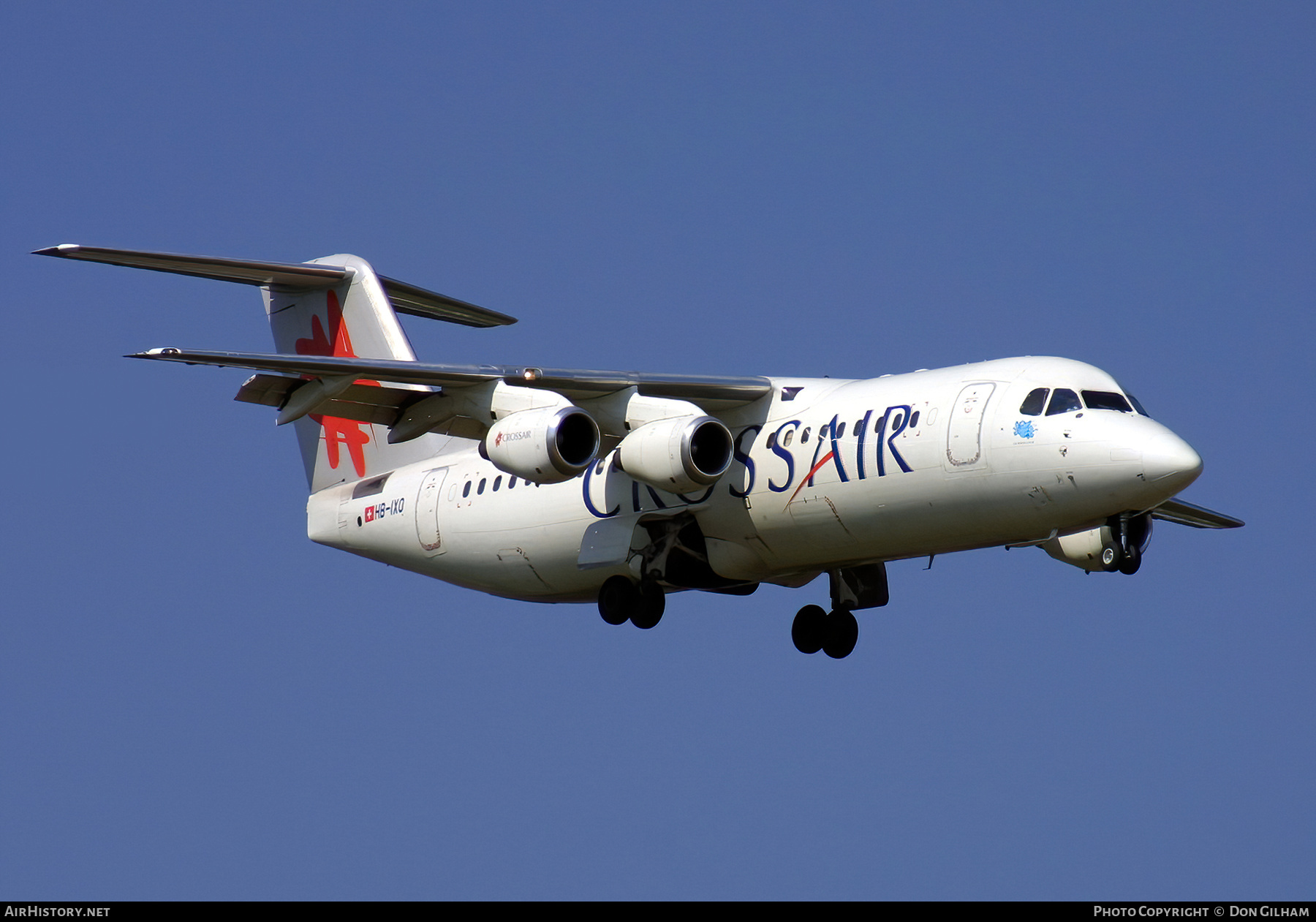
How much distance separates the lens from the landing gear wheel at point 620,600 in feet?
54.5

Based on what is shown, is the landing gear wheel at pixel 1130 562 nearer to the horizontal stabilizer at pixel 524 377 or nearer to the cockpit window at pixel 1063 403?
the cockpit window at pixel 1063 403

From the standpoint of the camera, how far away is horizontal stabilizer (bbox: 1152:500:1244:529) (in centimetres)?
1841

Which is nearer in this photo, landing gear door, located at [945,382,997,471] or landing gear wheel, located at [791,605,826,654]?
landing gear door, located at [945,382,997,471]

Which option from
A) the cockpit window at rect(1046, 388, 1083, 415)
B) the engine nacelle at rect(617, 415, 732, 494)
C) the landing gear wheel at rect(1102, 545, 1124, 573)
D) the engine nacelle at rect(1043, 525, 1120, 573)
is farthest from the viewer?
the engine nacelle at rect(1043, 525, 1120, 573)

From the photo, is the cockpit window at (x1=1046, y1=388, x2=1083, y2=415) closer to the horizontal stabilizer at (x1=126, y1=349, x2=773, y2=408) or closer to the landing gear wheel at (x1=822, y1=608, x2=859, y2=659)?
the horizontal stabilizer at (x1=126, y1=349, x2=773, y2=408)

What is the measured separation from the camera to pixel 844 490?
15070 mm

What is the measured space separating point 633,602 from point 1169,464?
517 cm

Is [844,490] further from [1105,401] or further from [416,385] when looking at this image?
[416,385]

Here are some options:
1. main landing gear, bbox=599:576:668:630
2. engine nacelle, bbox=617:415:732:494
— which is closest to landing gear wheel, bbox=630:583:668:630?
main landing gear, bbox=599:576:668:630

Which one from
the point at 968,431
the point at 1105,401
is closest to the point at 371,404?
the point at 968,431

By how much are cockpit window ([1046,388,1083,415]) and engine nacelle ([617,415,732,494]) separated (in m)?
2.68

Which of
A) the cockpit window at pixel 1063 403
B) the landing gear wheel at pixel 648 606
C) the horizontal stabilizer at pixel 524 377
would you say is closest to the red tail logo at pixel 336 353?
the horizontal stabilizer at pixel 524 377

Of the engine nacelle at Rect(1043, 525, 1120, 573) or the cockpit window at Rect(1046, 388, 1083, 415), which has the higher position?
the cockpit window at Rect(1046, 388, 1083, 415)

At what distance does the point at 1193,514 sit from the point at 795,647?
4.50 m
